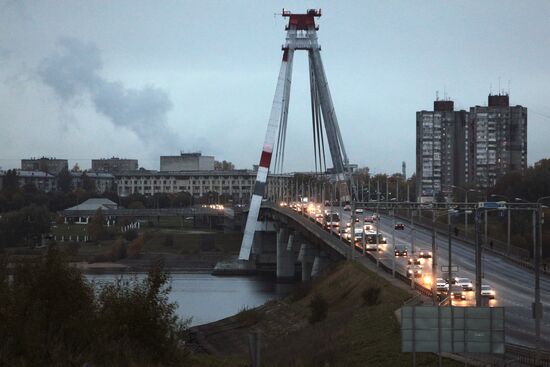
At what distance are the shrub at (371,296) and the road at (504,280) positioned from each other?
328cm

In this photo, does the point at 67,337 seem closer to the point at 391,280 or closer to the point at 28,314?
the point at 28,314

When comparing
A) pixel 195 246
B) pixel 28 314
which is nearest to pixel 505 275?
pixel 28 314

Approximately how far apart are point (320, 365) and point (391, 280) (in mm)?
19008

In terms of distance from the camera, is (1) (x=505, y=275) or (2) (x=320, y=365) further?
(1) (x=505, y=275)

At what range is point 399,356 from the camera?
1122 inches

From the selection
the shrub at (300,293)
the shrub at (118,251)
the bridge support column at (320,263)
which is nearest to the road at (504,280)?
the shrub at (300,293)

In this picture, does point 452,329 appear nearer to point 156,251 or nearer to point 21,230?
point 156,251

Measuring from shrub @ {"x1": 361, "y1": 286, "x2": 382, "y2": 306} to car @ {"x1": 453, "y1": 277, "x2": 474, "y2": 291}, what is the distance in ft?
12.0

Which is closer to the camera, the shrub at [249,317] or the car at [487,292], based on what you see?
the car at [487,292]

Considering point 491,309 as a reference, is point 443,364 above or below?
below

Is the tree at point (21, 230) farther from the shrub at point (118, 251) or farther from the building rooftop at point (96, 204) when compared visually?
the building rooftop at point (96, 204)

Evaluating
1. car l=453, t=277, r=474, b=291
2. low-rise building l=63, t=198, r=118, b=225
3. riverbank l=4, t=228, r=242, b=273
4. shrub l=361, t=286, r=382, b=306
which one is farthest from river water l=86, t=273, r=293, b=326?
low-rise building l=63, t=198, r=118, b=225

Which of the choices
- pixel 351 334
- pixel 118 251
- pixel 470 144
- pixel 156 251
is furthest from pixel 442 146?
pixel 351 334

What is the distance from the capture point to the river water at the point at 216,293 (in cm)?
6075
